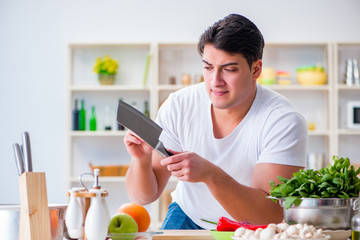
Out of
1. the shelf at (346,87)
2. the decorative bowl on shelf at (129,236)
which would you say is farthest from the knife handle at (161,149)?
the shelf at (346,87)

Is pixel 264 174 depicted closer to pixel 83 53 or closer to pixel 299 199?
pixel 299 199

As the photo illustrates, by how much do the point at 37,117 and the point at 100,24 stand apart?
1.13m

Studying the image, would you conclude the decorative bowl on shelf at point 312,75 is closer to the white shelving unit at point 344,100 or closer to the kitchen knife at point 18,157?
the white shelving unit at point 344,100

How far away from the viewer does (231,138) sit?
2080 mm

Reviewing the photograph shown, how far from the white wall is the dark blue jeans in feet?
10.5

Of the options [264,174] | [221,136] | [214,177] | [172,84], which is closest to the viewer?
[214,177]

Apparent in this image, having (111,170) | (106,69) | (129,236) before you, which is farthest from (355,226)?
(106,69)

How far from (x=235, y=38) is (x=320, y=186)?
2.54ft

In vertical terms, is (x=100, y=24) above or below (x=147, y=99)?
above

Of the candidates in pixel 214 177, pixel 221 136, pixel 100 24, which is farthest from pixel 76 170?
pixel 214 177

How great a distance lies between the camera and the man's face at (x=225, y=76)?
1.96 meters

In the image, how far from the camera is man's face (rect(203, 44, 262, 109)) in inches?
77.1

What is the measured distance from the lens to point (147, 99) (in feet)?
16.9

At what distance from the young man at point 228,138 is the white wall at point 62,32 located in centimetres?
307
